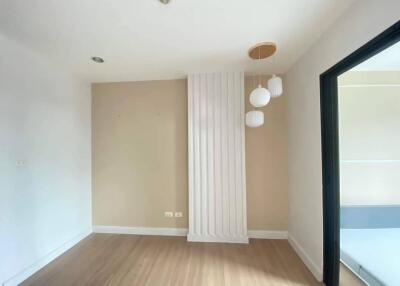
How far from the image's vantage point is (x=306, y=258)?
2.54 meters

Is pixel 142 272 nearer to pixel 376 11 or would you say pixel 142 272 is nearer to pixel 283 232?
pixel 283 232

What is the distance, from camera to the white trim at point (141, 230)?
11.3ft

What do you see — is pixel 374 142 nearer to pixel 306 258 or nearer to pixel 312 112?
pixel 312 112

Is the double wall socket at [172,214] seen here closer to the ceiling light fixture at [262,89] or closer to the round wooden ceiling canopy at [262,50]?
the ceiling light fixture at [262,89]

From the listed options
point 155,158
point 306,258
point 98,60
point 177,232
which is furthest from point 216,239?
point 98,60

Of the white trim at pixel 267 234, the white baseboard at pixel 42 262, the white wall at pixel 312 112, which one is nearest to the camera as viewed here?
the white wall at pixel 312 112

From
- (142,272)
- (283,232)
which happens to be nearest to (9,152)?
(142,272)

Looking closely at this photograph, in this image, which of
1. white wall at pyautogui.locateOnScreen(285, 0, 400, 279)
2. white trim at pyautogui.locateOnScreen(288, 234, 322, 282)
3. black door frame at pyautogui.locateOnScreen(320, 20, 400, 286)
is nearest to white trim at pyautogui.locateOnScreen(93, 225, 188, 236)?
white trim at pyautogui.locateOnScreen(288, 234, 322, 282)

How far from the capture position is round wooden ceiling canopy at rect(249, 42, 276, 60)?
227 cm

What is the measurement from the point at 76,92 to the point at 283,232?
4081 mm

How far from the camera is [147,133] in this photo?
3541 mm

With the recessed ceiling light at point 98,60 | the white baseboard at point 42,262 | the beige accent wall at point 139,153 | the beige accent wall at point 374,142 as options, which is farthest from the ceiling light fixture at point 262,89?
the white baseboard at point 42,262

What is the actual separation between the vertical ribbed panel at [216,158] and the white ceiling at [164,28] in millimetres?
436

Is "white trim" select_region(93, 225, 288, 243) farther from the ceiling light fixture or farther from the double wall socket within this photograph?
Result: the ceiling light fixture
